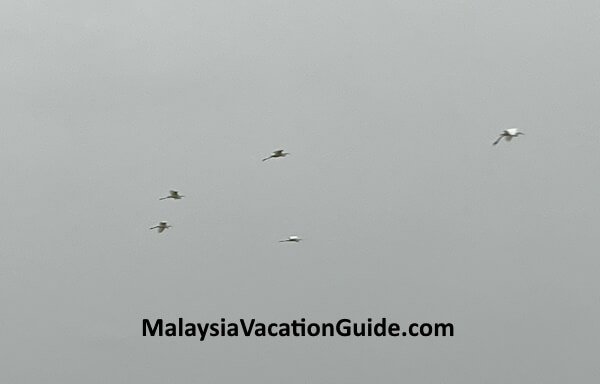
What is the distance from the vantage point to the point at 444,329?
126 ft

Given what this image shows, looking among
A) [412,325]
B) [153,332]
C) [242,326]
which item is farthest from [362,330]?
[153,332]

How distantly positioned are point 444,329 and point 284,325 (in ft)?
25.1

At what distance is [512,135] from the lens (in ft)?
70.6

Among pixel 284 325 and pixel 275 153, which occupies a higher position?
pixel 275 153

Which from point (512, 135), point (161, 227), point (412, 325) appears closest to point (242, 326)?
point (412, 325)

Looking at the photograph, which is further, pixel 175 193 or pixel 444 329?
pixel 444 329

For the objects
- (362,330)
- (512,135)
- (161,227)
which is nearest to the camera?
(512,135)

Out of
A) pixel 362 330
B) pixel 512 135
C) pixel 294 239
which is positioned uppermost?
pixel 512 135

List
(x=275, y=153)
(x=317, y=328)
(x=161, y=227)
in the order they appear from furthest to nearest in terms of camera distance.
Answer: (x=317, y=328) → (x=161, y=227) → (x=275, y=153)

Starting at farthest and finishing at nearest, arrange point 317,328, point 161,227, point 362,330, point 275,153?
point 317,328 < point 362,330 < point 161,227 < point 275,153

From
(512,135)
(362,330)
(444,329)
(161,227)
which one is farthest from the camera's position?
(444,329)

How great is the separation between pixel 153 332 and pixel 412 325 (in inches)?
406

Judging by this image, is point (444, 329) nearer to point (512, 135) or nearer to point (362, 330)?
point (362, 330)

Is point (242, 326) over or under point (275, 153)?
under
